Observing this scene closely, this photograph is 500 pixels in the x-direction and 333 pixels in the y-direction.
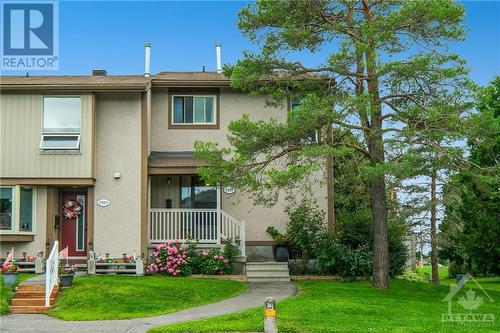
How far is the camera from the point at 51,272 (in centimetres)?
1520

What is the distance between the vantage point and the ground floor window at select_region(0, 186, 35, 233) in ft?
63.6

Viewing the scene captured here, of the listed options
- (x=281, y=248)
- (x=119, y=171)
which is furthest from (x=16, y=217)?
(x=281, y=248)

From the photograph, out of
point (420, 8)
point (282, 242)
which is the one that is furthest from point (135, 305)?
point (420, 8)

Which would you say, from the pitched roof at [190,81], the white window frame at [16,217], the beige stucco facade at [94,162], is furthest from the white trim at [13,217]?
the pitched roof at [190,81]

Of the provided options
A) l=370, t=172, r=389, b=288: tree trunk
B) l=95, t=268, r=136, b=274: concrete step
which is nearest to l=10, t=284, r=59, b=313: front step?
l=95, t=268, r=136, b=274: concrete step

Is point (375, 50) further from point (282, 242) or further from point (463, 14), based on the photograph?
point (282, 242)

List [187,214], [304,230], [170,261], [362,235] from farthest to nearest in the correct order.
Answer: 1. [362,235]
2. [187,214]
3. [304,230]
4. [170,261]

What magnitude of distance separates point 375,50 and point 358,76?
45.0 inches

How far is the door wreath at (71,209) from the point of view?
20562 millimetres

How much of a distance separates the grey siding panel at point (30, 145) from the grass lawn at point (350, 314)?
819 centimetres

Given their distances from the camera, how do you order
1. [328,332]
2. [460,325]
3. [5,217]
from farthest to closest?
[5,217], [460,325], [328,332]

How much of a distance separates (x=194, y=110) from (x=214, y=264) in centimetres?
550

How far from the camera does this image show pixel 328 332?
1109 cm

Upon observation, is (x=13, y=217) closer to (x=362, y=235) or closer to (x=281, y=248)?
(x=281, y=248)
